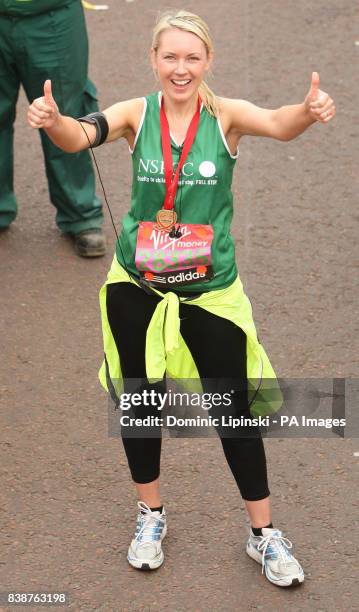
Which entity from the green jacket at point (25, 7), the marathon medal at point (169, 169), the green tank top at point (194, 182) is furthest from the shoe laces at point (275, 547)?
the green jacket at point (25, 7)

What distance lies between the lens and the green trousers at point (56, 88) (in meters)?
5.96

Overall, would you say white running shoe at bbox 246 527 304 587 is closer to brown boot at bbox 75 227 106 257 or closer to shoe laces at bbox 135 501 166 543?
shoe laces at bbox 135 501 166 543

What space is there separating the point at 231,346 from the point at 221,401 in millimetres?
195

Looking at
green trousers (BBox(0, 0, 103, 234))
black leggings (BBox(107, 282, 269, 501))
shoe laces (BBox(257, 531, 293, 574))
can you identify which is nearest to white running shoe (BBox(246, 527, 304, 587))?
shoe laces (BBox(257, 531, 293, 574))

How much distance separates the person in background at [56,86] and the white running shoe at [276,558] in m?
2.42

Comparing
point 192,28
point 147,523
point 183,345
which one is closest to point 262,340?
point 147,523

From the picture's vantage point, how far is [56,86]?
19.9ft

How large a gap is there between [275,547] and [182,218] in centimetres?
122

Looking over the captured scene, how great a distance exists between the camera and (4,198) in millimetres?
6539

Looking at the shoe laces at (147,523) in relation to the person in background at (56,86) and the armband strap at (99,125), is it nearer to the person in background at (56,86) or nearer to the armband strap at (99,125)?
the armband strap at (99,125)

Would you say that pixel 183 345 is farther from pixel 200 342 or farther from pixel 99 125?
pixel 99 125

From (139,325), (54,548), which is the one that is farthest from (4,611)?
(139,325)

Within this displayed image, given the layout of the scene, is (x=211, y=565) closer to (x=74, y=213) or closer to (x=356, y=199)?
(x=74, y=213)

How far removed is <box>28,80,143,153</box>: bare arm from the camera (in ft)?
12.5
